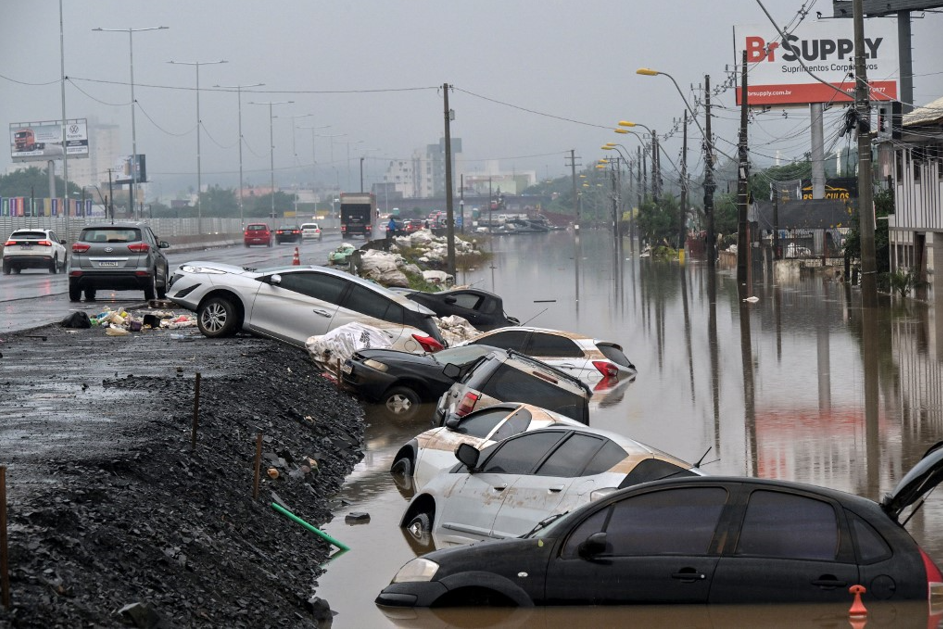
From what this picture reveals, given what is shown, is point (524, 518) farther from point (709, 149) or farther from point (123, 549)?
point (709, 149)

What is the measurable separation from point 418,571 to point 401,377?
11305mm

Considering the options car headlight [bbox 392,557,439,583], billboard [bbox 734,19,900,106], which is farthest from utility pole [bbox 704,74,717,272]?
car headlight [bbox 392,557,439,583]

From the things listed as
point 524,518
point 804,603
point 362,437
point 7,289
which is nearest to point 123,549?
point 524,518

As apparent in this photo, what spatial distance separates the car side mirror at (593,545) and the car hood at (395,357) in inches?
Result: 475

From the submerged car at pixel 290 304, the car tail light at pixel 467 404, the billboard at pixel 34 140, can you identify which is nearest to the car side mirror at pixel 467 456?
the car tail light at pixel 467 404

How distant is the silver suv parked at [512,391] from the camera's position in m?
16.3

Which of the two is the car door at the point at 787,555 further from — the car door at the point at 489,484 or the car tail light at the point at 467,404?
the car tail light at the point at 467,404

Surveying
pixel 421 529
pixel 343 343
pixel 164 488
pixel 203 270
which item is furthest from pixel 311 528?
pixel 203 270

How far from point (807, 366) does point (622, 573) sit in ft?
60.9

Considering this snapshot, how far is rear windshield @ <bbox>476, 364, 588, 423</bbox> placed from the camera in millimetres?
16391

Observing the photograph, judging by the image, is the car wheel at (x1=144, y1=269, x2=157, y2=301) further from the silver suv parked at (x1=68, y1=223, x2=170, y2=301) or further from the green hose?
the green hose

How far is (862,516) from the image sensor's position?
25.0 feet

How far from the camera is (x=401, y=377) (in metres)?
19.7

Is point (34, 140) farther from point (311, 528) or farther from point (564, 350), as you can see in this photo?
point (311, 528)
